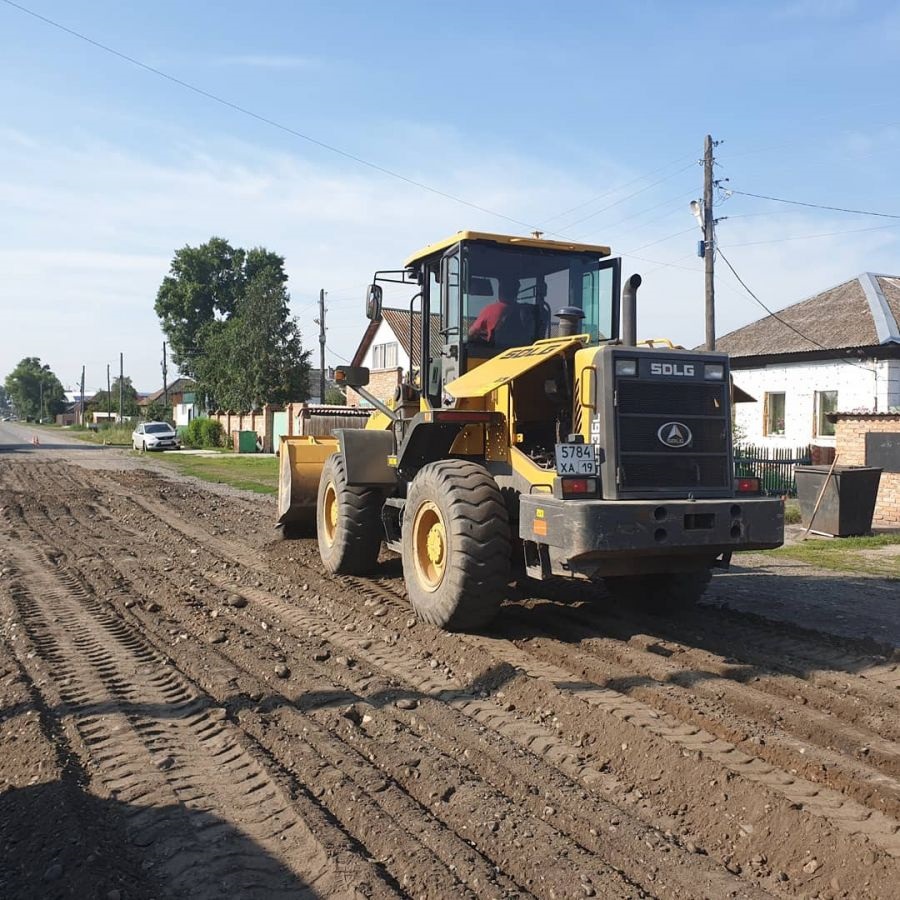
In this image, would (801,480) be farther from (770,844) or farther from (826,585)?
(770,844)

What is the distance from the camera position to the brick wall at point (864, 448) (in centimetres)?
1419

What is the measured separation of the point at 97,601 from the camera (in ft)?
25.5

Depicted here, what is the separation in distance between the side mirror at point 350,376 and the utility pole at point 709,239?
14.0m

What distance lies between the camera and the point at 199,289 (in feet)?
206

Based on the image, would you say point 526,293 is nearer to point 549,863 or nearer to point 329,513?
point 329,513

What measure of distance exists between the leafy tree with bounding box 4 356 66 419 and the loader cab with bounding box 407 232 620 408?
142m

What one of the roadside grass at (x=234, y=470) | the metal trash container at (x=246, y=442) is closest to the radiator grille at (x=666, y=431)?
the roadside grass at (x=234, y=470)

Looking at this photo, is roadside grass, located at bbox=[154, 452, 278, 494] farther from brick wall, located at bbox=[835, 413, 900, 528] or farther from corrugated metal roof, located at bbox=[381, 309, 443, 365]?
brick wall, located at bbox=[835, 413, 900, 528]

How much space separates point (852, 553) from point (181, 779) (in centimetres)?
957

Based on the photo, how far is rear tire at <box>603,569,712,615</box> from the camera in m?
7.36

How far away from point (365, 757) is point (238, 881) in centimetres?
117

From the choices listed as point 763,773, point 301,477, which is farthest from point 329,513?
point 763,773

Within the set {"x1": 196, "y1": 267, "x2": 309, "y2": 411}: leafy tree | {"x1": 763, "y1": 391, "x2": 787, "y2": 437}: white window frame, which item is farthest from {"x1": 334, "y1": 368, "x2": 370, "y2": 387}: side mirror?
{"x1": 196, "y1": 267, "x2": 309, "y2": 411}: leafy tree

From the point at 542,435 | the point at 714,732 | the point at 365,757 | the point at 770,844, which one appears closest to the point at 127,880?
the point at 365,757
